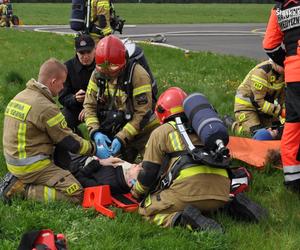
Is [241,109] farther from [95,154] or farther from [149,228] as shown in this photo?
[149,228]

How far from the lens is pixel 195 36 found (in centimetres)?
2045

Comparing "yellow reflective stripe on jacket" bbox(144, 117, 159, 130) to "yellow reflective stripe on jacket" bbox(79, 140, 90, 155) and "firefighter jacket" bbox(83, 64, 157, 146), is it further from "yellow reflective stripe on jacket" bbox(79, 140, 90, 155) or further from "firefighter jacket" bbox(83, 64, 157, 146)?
"yellow reflective stripe on jacket" bbox(79, 140, 90, 155)

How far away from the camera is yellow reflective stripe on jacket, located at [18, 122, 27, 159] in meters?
4.73

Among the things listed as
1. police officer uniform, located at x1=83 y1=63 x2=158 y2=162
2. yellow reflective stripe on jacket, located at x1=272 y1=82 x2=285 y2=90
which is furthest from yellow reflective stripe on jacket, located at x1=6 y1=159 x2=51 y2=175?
yellow reflective stripe on jacket, located at x1=272 y1=82 x2=285 y2=90

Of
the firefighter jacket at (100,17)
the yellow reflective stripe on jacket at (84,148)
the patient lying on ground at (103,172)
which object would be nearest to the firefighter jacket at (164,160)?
the patient lying on ground at (103,172)

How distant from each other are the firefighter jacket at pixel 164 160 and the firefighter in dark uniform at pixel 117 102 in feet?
3.68

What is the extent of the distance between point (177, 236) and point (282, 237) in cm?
82

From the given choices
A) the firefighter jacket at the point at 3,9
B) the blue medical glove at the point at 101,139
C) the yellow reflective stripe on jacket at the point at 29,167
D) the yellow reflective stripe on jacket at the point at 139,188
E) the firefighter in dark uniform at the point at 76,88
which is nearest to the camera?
the yellow reflective stripe on jacket at the point at 139,188

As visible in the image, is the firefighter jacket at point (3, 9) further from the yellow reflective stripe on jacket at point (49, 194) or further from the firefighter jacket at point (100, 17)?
the yellow reflective stripe on jacket at point (49, 194)

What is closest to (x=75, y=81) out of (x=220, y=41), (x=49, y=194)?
(x=49, y=194)

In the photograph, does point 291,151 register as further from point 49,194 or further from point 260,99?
point 49,194

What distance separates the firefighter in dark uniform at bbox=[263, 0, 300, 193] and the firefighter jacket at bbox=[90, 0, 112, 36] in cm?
376

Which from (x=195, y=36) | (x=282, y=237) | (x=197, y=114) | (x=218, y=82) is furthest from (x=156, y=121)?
(x=195, y=36)

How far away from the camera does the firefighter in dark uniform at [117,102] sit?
5.53 meters
